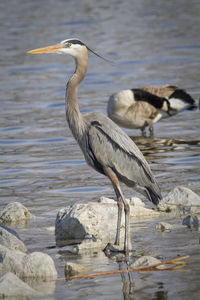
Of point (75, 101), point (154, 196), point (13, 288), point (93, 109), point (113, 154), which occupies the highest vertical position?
point (93, 109)

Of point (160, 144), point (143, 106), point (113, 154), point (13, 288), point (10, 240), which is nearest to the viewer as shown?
point (13, 288)

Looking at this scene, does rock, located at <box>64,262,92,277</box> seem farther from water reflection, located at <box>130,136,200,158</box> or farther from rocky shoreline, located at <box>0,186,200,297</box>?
water reflection, located at <box>130,136,200,158</box>

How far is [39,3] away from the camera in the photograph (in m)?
46.7

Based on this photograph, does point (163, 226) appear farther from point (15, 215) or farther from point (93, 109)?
point (93, 109)

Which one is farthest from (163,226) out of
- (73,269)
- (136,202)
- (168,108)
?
(168,108)

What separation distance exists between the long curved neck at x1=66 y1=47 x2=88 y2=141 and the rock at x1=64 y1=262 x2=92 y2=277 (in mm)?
1858

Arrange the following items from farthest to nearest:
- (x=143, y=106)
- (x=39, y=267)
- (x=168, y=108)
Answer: (x=168, y=108) < (x=143, y=106) < (x=39, y=267)

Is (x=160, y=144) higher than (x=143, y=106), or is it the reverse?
(x=143, y=106)

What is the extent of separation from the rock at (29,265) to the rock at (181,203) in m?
2.39

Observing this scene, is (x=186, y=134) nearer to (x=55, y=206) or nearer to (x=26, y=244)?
(x=55, y=206)

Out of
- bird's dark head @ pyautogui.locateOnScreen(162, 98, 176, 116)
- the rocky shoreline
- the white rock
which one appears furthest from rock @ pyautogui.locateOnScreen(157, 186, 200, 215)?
bird's dark head @ pyautogui.locateOnScreen(162, 98, 176, 116)

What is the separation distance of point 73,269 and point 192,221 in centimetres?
178

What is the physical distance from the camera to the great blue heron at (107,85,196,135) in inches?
570

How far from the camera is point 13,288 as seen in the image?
5.54m
